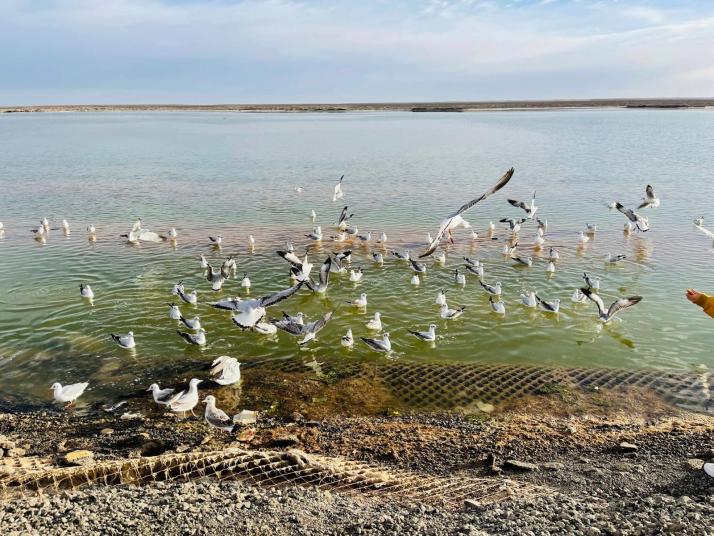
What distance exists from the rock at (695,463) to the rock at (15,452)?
10.1 metres

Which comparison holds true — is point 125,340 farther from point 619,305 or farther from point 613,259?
point 613,259

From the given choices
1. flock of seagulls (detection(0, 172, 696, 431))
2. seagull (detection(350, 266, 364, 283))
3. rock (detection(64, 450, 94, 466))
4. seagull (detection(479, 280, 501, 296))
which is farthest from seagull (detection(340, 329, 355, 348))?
rock (detection(64, 450, 94, 466))

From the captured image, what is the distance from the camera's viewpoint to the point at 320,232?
22594 millimetres

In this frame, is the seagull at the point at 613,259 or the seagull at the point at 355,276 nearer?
the seagull at the point at 355,276

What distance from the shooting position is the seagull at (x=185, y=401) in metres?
9.80

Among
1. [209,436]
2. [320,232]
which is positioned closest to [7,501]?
[209,436]

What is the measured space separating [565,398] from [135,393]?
28.0 ft

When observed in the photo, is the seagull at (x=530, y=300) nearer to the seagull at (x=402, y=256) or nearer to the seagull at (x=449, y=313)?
the seagull at (x=449, y=313)

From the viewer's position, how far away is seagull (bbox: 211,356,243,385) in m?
10.9

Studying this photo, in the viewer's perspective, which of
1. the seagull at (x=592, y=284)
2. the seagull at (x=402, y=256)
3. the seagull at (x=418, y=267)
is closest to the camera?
the seagull at (x=592, y=284)

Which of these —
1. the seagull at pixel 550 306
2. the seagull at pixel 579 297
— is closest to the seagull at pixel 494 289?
the seagull at pixel 550 306

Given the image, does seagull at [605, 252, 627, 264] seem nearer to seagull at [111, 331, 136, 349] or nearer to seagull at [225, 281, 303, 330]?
seagull at [225, 281, 303, 330]

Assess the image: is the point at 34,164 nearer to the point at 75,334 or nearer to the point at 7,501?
the point at 75,334

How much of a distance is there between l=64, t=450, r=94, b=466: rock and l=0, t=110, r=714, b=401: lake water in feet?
8.54
